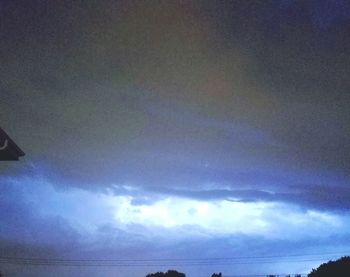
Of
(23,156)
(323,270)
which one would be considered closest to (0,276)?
(323,270)

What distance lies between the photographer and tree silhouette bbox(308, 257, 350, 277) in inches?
1433

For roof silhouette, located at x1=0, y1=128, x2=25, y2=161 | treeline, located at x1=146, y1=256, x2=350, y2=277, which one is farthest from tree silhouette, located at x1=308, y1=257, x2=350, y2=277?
roof silhouette, located at x1=0, y1=128, x2=25, y2=161

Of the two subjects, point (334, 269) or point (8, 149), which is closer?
point (8, 149)

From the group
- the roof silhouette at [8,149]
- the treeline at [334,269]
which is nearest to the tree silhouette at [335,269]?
the treeline at [334,269]

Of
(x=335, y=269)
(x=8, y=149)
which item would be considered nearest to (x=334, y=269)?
(x=335, y=269)

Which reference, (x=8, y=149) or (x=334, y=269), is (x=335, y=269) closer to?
(x=334, y=269)

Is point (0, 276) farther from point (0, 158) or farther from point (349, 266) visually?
point (0, 158)

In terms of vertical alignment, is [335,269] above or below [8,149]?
above

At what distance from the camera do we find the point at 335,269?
37.2 metres

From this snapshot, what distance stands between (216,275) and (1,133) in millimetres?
63029

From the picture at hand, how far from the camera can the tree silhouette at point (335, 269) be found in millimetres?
36406

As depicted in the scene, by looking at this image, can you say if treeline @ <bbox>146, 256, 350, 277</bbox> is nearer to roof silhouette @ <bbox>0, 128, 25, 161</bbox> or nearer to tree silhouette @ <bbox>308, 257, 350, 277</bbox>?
tree silhouette @ <bbox>308, 257, 350, 277</bbox>

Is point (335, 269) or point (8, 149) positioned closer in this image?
point (8, 149)

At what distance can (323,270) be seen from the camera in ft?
126
